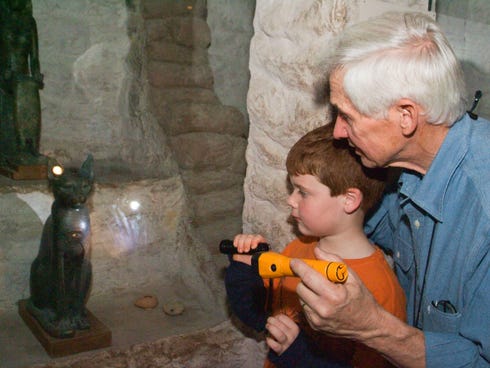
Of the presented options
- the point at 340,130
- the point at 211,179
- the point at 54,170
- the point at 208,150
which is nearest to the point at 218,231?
the point at 211,179

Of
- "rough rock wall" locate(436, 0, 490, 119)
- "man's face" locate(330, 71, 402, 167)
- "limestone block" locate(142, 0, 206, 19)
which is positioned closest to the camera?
"man's face" locate(330, 71, 402, 167)

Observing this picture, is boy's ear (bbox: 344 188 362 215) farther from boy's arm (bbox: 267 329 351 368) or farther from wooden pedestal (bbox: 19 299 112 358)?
wooden pedestal (bbox: 19 299 112 358)

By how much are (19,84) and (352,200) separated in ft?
6.21

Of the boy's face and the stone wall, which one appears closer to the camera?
the boy's face

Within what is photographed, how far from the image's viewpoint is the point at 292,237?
181cm

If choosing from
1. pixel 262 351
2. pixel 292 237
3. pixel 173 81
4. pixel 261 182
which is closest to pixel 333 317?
pixel 292 237

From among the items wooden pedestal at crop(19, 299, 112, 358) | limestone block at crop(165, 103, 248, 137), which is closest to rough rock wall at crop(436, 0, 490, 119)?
limestone block at crop(165, 103, 248, 137)

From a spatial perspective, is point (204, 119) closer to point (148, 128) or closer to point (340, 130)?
point (148, 128)

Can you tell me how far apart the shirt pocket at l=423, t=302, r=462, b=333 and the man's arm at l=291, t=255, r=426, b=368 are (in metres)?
0.09

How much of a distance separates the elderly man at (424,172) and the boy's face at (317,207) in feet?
0.50

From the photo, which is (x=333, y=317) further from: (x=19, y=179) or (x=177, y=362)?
(x=19, y=179)

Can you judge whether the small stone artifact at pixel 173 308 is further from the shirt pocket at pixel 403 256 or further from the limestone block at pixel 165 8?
the limestone block at pixel 165 8

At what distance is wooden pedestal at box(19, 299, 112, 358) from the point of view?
2.24 meters

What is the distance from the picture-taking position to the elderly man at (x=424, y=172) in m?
1.17
